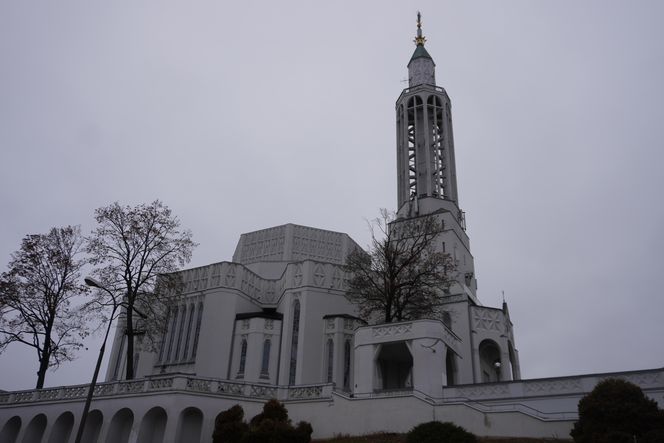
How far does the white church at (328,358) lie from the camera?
25500 mm

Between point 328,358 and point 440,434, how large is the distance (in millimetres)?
20653

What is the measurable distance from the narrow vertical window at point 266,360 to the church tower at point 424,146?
17.5 meters

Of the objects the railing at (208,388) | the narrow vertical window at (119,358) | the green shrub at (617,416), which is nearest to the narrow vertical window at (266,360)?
the railing at (208,388)

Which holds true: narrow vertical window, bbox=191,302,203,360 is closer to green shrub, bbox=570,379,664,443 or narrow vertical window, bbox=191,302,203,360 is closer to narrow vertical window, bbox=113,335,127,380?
narrow vertical window, bbox=113,335,127,380

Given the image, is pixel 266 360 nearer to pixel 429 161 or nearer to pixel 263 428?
pixel 263 428

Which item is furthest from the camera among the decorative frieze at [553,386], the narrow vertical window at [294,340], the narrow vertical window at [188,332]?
the narrow vertical window at [188,332]

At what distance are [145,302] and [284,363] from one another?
1088 cm

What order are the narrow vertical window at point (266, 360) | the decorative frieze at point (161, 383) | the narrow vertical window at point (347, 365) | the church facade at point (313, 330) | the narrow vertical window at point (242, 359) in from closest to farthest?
the decorative frieze at point (161, 383)
the church facade at point (313, 330)
the narrow vertical window at point (347, 365)
the narrow vertical window at point (266, 360)
the narrow vertical window at point (242, 359)

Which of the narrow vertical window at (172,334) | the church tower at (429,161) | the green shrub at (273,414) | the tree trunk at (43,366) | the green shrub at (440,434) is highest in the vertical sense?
the church tower at (429,161)

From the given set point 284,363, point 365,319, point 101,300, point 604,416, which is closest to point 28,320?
point 101,300

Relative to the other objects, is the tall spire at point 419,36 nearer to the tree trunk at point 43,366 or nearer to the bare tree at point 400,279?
the bare tree at point 400,279

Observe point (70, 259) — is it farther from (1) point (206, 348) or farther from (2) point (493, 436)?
(2) point (493, 436)

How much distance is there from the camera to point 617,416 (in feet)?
56.0

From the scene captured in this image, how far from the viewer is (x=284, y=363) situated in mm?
38969
